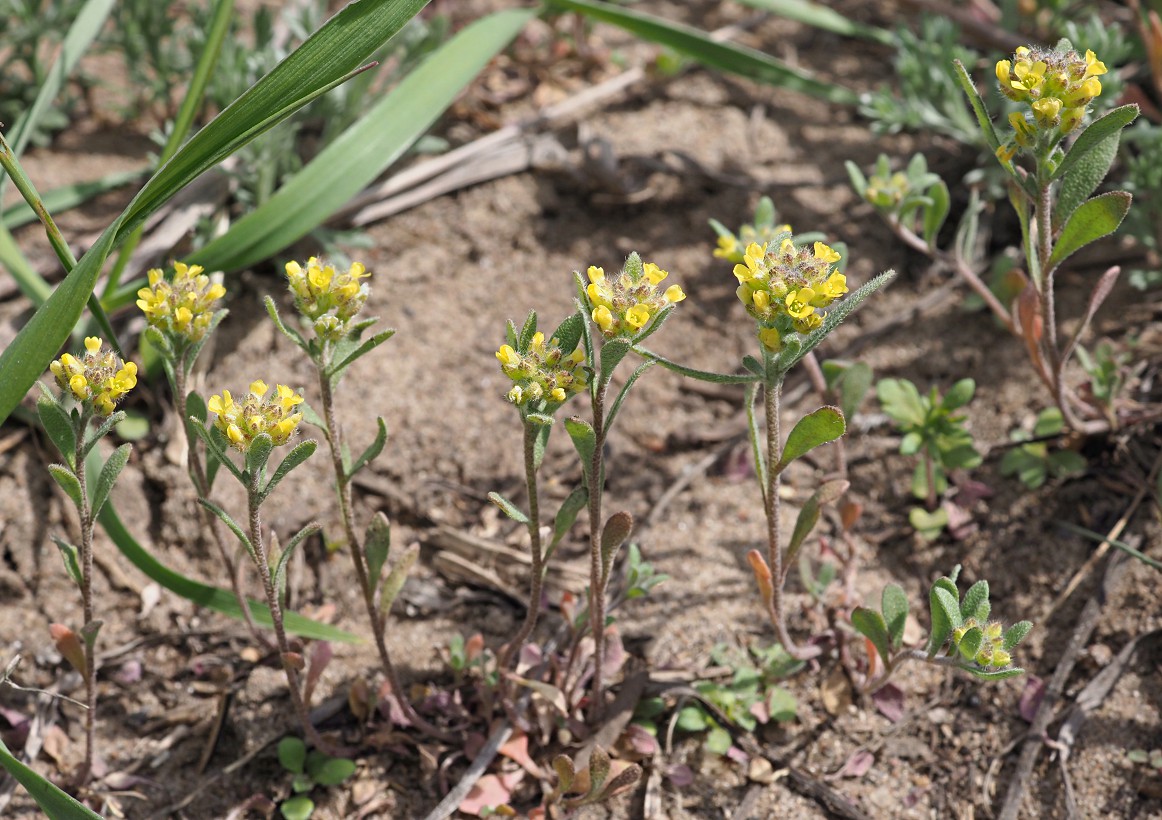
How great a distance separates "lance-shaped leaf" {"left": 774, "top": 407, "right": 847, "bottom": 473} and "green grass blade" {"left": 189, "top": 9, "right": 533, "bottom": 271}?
159 centimetres

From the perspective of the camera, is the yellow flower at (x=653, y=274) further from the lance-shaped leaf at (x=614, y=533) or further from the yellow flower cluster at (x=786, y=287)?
the lance-shaped leaf at (x=614, y=533)

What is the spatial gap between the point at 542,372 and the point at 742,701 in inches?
43.1

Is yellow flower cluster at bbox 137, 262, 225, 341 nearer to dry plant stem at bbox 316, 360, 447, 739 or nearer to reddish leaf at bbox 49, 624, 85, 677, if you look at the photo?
dry plant stem at bbox 316, 360, 447, 739

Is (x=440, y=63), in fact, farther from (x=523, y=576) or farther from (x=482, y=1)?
(x=523, y=576)

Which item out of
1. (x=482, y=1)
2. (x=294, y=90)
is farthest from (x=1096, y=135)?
(x=482, y=1)

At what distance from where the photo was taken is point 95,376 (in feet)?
6.82

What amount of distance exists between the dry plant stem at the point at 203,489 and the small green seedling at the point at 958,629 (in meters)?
1.41

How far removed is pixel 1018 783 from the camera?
99.9 inches

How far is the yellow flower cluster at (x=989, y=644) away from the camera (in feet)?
7.14

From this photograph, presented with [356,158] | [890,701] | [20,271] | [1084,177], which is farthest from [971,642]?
[20,271]

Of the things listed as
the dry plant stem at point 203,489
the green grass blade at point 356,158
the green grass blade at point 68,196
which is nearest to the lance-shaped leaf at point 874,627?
the dry plant stem at point 203,489

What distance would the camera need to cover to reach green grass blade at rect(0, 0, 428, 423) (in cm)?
226

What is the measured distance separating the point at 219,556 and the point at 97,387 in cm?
106

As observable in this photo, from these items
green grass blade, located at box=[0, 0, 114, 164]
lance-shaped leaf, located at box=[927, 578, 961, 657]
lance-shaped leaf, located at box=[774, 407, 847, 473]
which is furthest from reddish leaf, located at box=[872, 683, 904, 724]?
green grass blade, located at box=[0, 0, 114, 164]
